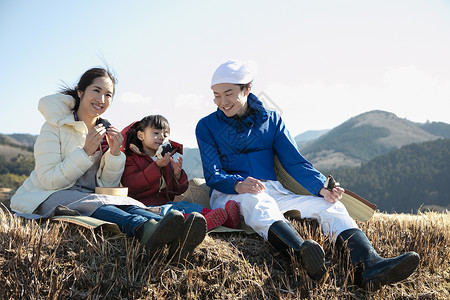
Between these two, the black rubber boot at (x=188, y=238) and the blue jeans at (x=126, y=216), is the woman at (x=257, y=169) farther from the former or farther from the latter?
the blue jeans at (x=126, y=216)

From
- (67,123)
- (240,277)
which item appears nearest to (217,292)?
(240,277)

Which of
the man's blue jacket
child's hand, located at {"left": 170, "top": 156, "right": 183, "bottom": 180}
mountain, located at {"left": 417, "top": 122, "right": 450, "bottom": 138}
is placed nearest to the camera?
the man's blue jacket

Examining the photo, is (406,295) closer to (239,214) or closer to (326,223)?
(326,223)

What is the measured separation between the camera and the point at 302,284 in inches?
113

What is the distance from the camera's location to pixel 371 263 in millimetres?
2867

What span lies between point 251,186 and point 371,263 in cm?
113

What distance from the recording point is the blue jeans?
294cm

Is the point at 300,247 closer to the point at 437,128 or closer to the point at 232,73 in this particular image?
the point at 232,73

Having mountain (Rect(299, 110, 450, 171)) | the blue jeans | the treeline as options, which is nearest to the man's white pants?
the blue jeans

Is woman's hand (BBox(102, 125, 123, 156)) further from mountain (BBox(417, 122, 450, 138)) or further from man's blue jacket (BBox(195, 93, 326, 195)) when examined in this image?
mountain (BBox(417, 122, 450, 138))

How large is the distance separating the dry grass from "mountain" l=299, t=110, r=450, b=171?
105 meters

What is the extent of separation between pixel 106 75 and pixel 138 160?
95cm

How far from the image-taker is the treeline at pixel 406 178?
72875mm

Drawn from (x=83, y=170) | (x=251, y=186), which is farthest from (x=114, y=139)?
(x=251, y=186)
